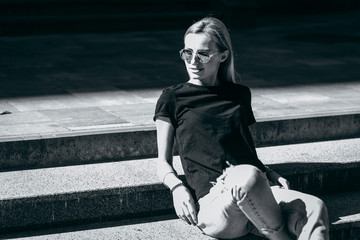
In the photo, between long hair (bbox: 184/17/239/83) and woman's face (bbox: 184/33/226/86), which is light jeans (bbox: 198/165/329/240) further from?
long hair (bbox: 184/17/239/83)

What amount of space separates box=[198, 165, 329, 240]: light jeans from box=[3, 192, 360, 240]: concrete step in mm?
161

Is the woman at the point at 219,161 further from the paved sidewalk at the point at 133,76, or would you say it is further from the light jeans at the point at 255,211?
the paved sidewalk at the point at 133,76

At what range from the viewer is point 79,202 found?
376cm

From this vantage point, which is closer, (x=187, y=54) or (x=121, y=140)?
(x=187, y=54)

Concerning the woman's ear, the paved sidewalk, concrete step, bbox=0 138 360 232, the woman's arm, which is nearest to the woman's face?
the woman's ear

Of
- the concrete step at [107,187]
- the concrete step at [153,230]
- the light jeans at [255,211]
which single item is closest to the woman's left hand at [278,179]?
the light jeans at [255,211]

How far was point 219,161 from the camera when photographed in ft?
11.5

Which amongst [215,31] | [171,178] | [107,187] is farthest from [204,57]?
[107,187]

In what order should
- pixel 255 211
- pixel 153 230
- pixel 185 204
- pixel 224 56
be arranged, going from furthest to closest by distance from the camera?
pixel 153 230 → pixel 224 56 → pixel 185 204 → pixel 255 211

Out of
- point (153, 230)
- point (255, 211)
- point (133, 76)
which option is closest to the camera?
point (255, 211)

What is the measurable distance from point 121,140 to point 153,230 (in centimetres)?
79

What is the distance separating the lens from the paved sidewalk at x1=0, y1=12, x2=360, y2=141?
4871 mm

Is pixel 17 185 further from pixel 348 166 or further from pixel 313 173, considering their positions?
pixel 348 166

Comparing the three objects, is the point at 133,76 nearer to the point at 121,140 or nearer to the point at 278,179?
the point at 121,140
